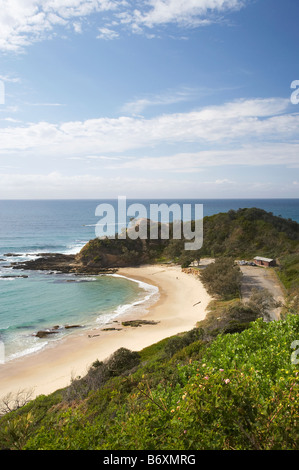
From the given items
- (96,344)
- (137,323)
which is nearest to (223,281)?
(137,323)

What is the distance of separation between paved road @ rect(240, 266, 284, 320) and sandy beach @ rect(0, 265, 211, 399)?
13.8 ft

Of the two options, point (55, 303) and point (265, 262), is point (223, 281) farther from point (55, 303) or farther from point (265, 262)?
point (55, 303)

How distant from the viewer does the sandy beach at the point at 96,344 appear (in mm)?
17156

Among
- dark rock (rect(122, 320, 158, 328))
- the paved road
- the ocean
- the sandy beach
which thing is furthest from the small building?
dark rock (rect(122, 320, 158, 328))

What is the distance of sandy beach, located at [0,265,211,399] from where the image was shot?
1716 centimetres

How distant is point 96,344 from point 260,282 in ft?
63.3

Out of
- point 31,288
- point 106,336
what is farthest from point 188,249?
point 106,336

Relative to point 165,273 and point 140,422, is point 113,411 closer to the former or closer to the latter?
point 140,422

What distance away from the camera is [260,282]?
104ft

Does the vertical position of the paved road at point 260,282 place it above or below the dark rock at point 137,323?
above

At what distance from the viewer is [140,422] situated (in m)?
4.65

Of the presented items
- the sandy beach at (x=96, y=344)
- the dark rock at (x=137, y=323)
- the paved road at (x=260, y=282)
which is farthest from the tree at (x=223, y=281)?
the dark rock at (x=137, y=323)

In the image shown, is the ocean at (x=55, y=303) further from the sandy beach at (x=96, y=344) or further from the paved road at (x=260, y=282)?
→ the paved road at (x=260, y=282)

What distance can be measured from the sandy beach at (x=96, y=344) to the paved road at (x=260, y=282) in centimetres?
422
